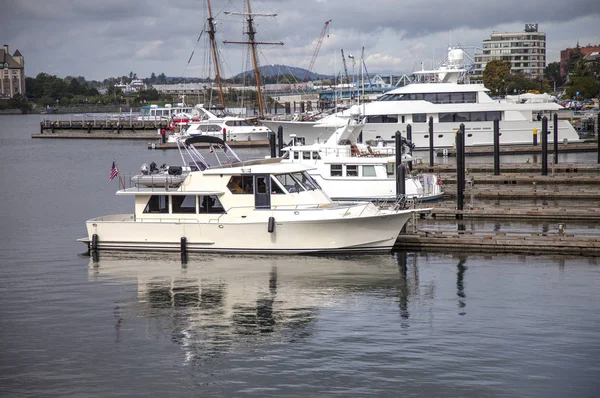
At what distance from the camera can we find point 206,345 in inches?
803

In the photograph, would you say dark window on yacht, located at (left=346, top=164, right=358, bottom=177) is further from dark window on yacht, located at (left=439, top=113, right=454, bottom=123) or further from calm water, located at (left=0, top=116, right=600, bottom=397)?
dark window on yacht, located at (left=439, top=113, right=454, bottom=123)

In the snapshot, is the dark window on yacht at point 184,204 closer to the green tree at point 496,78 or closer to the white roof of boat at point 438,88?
the white roof of boat at point 438,88

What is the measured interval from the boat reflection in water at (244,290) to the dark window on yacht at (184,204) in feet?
5.51

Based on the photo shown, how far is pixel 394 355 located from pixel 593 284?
869 centimetres

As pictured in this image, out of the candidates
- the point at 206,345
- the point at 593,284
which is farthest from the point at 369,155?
the point at 206,345

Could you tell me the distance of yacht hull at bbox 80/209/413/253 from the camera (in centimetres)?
2878

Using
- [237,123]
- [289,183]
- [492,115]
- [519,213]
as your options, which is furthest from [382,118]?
[289,183]

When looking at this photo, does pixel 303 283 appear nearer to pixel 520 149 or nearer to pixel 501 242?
pixel 501 242

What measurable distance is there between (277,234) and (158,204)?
450cm

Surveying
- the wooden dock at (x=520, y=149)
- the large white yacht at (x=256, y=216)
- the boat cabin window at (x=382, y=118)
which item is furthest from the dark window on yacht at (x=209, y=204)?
the boat cabin window at (x=382, y=118)

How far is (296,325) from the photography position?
2191 centimetres

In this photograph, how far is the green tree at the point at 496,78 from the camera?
126750 mm

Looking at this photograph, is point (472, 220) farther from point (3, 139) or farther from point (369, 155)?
point (3, 139)

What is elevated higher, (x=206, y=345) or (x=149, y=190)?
(x=149, y=190)
